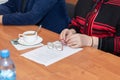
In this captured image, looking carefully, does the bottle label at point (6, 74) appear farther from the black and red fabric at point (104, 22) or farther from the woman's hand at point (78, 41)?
the black and red fabric at point (104, 22)

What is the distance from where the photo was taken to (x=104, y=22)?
163 cm

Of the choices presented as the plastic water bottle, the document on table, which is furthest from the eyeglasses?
the plastic water bottle

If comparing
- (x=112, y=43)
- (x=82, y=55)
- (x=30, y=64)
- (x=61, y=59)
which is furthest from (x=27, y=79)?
(x=112, y=43)

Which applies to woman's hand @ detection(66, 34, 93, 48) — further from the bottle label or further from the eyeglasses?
the bottle label

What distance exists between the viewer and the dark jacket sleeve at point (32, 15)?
1909 mm

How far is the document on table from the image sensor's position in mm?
1360

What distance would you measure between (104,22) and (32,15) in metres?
0.58

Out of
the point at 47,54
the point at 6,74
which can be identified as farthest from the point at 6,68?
the point at 47,54

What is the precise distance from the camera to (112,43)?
154 centimetres

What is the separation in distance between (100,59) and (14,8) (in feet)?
3.89

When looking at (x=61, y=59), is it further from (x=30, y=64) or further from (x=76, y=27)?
(x=76, y=27)

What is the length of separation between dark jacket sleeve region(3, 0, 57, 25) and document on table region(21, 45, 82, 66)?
48 centimetres

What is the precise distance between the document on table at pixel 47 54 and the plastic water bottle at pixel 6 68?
24 cm

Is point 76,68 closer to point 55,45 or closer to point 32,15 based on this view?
point 55,45
